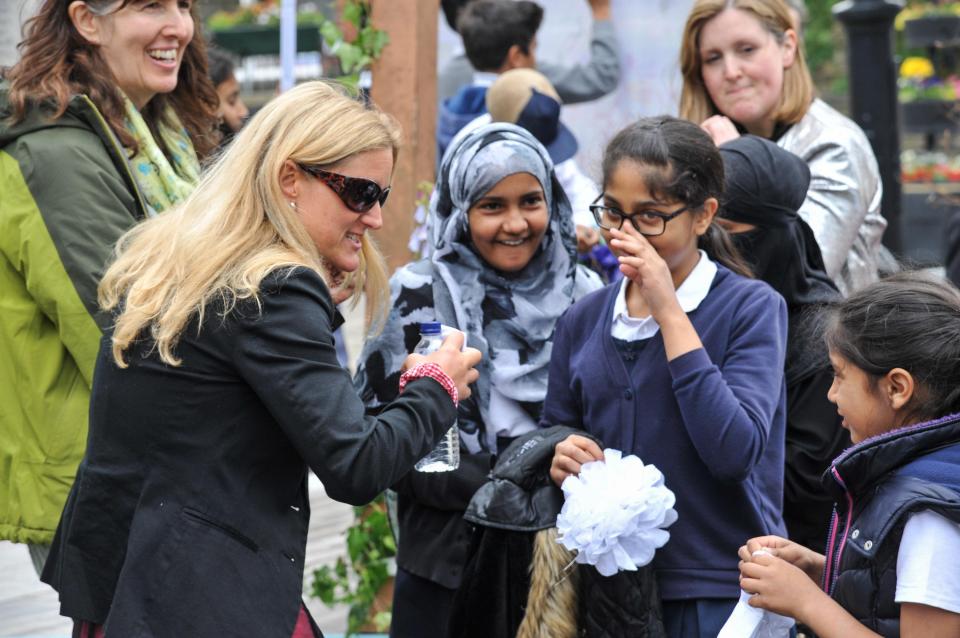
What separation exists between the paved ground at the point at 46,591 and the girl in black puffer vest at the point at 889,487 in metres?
3.21

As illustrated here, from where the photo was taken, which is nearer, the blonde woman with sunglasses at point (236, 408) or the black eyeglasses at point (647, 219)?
the blonde woman with sunglasses at point (236, 408)

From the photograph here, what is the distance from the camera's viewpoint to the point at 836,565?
255 cm

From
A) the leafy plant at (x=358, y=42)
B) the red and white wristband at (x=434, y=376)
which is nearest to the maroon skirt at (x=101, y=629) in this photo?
the red and white wristband at (x=434, y=376)

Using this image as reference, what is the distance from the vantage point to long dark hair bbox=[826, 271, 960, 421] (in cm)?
249

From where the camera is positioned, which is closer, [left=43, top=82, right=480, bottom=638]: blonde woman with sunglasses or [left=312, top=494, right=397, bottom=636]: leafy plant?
[left=43, top=82, right=480, bottom=638]: blonde woman with sunglasses

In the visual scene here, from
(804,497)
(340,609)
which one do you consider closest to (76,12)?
(804,497)

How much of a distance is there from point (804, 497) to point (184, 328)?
1.73 meters

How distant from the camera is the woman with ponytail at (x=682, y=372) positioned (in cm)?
281

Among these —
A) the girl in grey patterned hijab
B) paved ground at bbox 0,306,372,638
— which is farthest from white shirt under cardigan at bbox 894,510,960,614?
paved ground at bbox 0,306,372,638

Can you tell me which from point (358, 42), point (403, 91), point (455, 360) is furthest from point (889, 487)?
point (358, 42)

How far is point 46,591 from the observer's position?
593cm

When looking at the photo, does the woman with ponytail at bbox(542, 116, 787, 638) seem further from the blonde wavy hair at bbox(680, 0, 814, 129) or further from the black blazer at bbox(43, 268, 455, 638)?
the blonde wavy hair at bbox(680, 0, 814, 129)

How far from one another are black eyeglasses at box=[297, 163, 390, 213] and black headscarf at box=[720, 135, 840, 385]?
1.14 metres

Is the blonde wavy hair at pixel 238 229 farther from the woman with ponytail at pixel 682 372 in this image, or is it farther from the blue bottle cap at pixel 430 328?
the woman with ponytail at pixel 682 372
